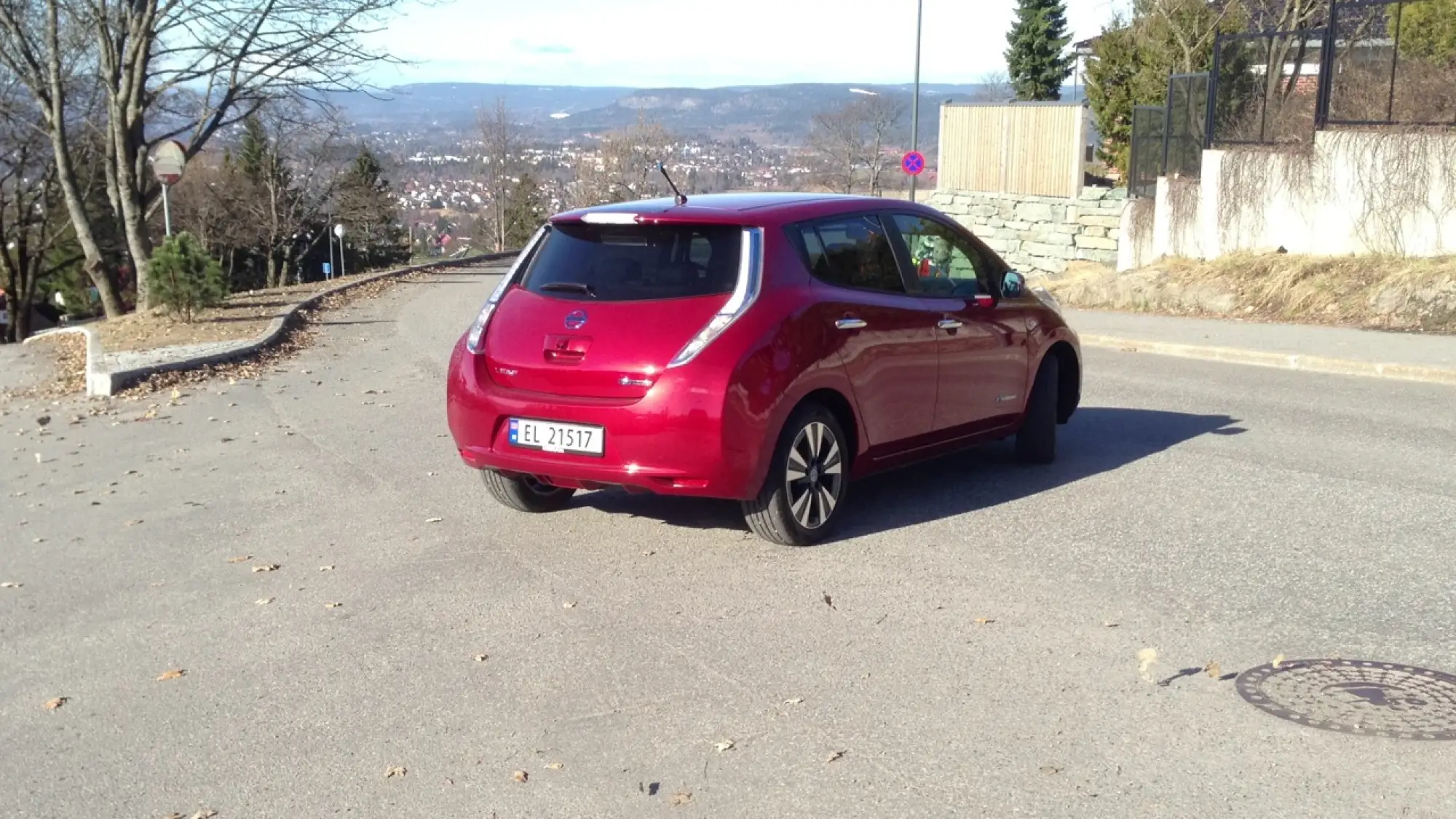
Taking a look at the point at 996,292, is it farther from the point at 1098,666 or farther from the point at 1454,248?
the point at 1454,248

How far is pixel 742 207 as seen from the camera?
671cm

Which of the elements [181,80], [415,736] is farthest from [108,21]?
[415,736]

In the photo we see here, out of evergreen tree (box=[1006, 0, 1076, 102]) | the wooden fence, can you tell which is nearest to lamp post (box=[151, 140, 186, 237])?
the wooden fence

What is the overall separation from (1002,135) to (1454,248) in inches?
548

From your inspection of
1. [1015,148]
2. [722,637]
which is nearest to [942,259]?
[722,637]

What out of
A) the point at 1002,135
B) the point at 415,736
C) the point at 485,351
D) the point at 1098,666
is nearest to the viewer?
the point at 415,736

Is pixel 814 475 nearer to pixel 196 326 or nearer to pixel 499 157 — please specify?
pixel 196 326

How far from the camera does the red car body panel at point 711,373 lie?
20.3 feet

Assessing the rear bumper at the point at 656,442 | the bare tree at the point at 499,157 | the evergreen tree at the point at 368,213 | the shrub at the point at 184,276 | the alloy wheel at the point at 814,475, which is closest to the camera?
the rear bumper at the point at 656,442

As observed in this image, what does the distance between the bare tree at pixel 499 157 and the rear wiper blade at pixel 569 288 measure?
6228cm

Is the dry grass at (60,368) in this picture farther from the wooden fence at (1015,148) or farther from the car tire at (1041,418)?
the wooden fence at (1015,148)

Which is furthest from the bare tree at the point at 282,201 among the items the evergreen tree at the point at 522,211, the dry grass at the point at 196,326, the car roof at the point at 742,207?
the car roof at the point at 742,207

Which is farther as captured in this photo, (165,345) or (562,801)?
(165,345)

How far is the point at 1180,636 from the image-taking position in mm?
5293
